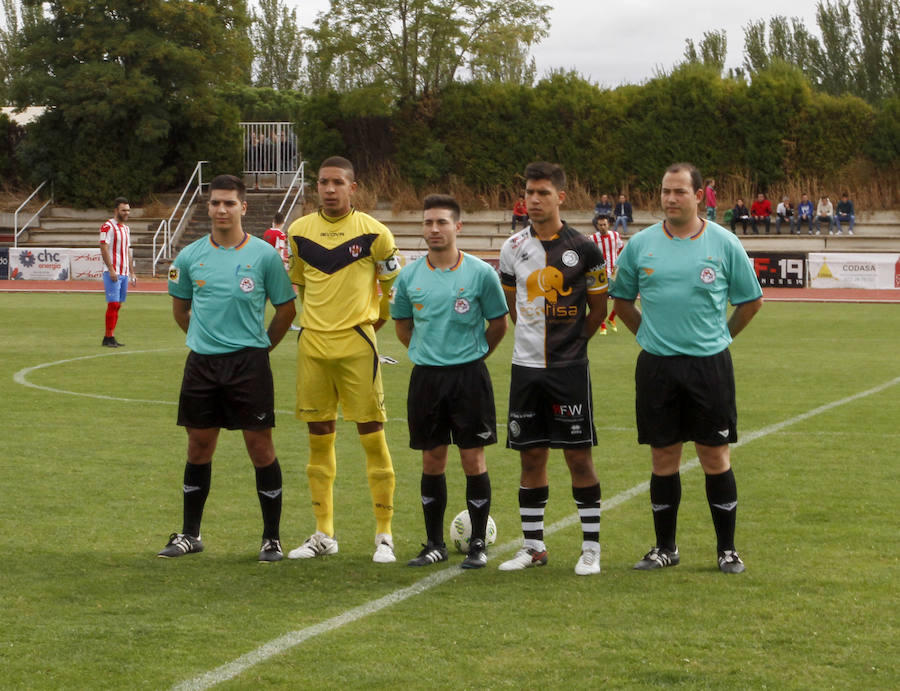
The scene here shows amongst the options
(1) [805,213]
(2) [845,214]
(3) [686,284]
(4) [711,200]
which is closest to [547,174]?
(3) [686,284]

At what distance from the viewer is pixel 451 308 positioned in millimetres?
6230

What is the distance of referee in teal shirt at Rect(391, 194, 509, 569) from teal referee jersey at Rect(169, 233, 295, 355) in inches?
28.1

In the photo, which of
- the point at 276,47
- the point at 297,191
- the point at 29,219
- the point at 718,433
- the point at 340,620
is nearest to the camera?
the point at 340,620

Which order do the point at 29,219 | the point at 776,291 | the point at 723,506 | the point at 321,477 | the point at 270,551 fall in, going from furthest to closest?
1. the point at 29,219
2. the point at 776,291
3. the point at 321,477
4. the point at 270,551
5. the point at 723,506

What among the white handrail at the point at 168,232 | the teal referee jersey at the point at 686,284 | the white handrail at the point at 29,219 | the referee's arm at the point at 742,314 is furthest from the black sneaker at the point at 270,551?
the white handrail at the point at 29,219

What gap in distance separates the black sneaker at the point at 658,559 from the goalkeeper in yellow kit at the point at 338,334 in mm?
1229

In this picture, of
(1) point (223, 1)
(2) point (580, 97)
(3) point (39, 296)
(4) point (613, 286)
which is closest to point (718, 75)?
(2) point (580, 97)

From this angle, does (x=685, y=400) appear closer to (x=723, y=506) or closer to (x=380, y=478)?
(x=723, y=506)

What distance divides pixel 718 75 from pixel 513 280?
4155 centimetres

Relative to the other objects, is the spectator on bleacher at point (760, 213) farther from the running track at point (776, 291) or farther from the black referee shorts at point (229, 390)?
the black referee shorts at point (229, 390)

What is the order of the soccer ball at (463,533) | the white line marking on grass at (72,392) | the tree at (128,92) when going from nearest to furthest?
the soccer ball at (463,533), the white line marking on grass at (72,392), the tree at (128,92)

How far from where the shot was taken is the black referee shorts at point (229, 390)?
6289 mm

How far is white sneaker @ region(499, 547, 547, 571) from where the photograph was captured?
605 cm

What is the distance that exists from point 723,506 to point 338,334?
2.07 m
